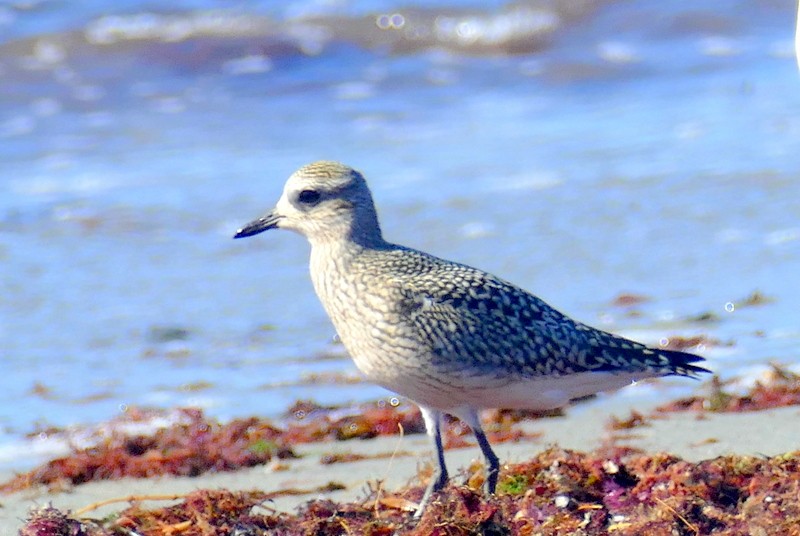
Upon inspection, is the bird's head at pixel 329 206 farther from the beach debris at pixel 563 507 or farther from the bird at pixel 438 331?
the beach debris at pixel 563 507

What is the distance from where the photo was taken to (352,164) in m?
10.4

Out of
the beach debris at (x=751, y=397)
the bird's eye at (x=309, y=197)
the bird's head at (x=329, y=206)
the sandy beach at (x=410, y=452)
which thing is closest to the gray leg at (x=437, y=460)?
the sandy beach at (x=410, y=452)

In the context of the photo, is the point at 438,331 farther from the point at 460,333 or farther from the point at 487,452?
the point at 487,452

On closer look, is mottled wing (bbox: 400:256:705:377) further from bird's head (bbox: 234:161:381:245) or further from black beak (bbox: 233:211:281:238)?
black beak (bbox: 233:211:281:238)

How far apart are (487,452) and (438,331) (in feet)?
1.36

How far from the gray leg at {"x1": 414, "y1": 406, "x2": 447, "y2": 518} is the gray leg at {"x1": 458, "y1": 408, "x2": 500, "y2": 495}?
0.09m

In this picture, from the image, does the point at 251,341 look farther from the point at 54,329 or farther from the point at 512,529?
the point at 512,529

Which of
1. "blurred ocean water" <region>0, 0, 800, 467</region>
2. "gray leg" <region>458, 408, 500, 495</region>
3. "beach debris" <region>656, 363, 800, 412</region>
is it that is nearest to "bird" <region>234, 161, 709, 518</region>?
"gray leg" <region>458, 408, 500, 495</region>

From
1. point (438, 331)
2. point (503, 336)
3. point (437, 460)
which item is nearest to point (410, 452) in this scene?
point (437, 460)

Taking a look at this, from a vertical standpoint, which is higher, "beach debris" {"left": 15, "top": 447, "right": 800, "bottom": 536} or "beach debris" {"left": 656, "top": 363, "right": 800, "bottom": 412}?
"beach debris" {"left": 15, "top": 447, "right": 800, "bottom": 536}

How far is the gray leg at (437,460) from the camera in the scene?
166 inches

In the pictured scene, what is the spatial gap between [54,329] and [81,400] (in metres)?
1.09

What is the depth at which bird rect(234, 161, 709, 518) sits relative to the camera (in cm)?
433

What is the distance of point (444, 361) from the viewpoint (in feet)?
14.1
